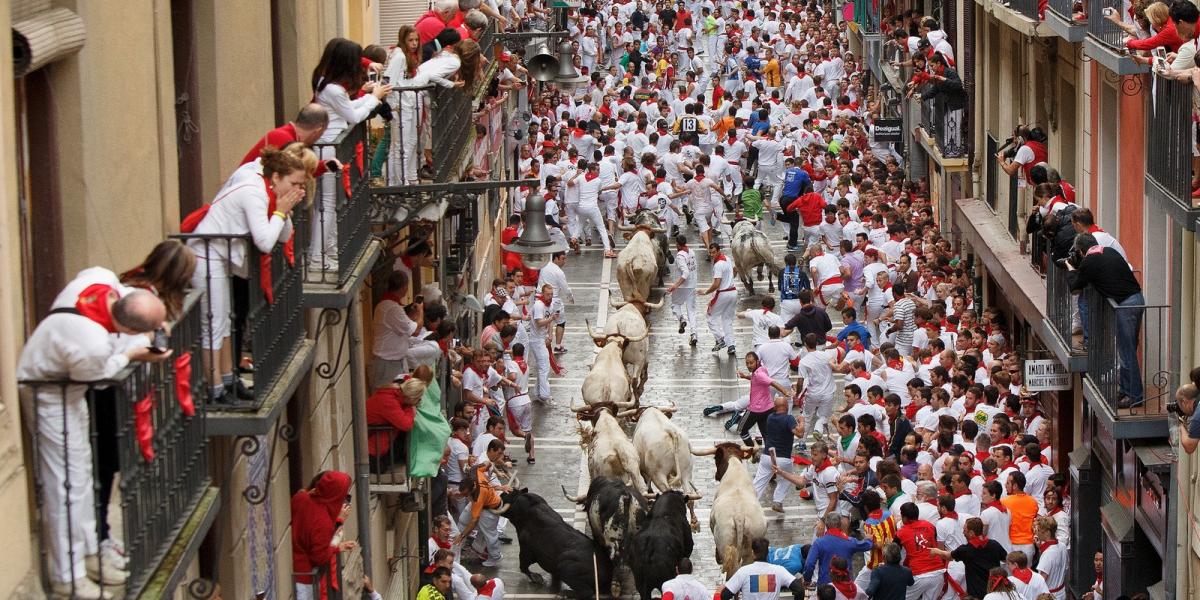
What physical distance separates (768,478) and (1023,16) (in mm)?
6967

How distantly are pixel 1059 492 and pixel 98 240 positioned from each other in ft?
39.0

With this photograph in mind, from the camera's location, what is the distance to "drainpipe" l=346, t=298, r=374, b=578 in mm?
17328

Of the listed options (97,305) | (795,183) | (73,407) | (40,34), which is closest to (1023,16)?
(795,183)

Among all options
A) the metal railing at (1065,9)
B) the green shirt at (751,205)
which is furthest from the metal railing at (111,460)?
the green shirt at (751,205)

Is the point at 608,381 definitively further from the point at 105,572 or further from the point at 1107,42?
the point at 105,572

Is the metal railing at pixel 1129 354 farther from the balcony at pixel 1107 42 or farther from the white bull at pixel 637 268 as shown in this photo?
the white bull at pixel 637 268

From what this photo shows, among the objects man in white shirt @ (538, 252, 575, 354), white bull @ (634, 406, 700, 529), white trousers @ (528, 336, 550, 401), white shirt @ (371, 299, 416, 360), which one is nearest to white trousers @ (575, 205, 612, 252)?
man in white shirt @ (538, 252, 575, 354)

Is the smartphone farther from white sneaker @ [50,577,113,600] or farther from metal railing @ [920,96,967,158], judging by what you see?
metal railing @ [920,96,967,158]

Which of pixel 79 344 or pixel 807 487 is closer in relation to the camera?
pixel 79 344

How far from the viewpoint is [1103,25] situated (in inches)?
808

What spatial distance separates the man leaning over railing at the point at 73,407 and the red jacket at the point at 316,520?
5786 millimetres

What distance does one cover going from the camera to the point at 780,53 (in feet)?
177

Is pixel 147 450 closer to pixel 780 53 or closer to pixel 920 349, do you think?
pixel 920 349

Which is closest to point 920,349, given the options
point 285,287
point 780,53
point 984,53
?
point 984,53
